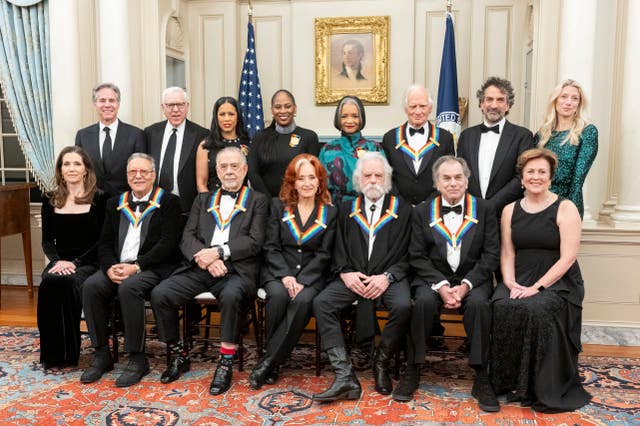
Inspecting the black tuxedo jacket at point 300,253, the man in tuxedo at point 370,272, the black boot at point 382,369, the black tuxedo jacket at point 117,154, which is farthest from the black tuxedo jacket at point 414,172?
the black tuxedo jacket at point 117,154

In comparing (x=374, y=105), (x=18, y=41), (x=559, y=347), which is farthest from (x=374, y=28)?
(x=559, y=347)

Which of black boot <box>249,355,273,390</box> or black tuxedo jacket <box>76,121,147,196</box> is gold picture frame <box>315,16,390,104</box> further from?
black boot <box>249,355,273,390</box>

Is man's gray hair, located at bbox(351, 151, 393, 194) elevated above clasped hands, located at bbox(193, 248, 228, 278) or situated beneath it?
elevated above

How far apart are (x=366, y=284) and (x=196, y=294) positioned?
111 centimetres

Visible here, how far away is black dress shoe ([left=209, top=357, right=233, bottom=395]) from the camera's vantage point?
3.72 m

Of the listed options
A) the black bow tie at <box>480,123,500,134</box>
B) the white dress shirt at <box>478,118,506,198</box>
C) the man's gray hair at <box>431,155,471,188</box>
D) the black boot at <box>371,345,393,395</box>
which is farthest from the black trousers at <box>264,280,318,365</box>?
the black bow tie at <box>480,123,500,134</box>

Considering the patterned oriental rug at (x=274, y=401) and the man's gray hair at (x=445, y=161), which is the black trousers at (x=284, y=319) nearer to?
the patterned oriental rug at (x=274, y=401)

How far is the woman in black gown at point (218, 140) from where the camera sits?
4512 millimetres

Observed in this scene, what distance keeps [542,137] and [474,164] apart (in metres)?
0.51

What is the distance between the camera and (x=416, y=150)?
13.9 ft

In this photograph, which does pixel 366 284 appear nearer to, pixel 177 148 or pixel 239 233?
pixel 239 233

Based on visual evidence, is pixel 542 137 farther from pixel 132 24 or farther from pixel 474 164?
pixel 132 24

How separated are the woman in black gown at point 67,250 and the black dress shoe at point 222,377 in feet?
3.55

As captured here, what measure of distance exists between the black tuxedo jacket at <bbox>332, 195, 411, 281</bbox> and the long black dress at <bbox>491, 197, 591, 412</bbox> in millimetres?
641
